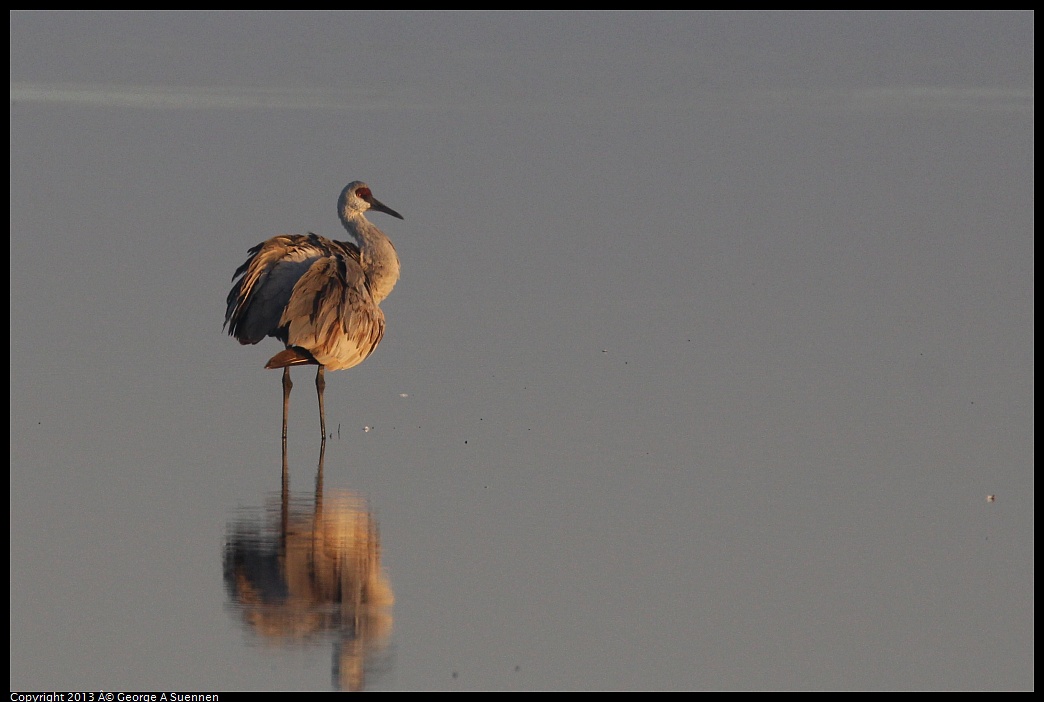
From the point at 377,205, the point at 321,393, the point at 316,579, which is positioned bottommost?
the point at 316,579

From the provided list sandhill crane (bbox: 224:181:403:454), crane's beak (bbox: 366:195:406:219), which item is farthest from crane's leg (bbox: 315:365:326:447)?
crane's beak (bbox: 366:195:406:219)

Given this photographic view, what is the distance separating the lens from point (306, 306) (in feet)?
52.7

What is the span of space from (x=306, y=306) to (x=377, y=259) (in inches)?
73.1

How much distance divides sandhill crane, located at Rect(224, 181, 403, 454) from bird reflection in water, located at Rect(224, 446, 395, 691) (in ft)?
10.4

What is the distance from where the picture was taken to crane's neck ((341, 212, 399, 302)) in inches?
696

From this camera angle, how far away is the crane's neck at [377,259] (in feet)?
58.0

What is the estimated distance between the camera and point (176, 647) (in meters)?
9.03

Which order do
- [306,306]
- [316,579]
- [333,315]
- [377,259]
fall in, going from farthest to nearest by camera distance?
[377,259], [333,315], [306,306], [316,579]

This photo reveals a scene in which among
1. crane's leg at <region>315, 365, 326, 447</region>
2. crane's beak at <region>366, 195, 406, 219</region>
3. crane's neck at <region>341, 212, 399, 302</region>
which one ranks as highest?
crane's beak at <region>366, 195, 406, 219</region>

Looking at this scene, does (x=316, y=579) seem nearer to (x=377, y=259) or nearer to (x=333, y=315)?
(x=333, y=315)

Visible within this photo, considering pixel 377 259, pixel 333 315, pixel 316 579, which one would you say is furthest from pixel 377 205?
pixel 316 579

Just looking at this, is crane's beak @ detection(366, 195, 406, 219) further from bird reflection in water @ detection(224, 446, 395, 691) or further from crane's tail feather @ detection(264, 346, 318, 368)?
bird reflection in water @ detection(224, 446, 395, 691)

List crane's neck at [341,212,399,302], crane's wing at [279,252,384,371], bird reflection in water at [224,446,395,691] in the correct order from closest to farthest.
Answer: bird reflection in water at [224,446,395,691]
crane's wing at [279,252,384,371]
crane's neck at [341,212,399,302]

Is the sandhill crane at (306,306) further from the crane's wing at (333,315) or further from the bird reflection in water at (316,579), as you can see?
the bird reflection in water at (316,579)
